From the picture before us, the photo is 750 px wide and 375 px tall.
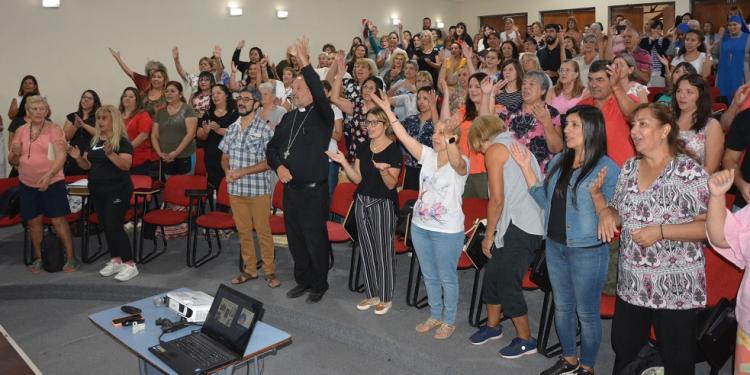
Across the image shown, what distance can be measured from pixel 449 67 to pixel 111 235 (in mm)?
4107

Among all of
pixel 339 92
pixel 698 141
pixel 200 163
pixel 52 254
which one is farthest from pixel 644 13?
pixel 52 254

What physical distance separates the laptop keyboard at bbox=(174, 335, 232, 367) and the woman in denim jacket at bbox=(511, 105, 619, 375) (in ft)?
5.29

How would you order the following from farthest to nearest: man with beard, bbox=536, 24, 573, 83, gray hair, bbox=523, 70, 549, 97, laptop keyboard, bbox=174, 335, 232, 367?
man with beard, bbox=536, 24, 573, 83, gray hair, bbox=523, 70, 549, 97, laptop keyboard, bbox=174, 335, 232, 367

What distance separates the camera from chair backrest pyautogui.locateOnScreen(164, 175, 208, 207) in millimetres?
5762

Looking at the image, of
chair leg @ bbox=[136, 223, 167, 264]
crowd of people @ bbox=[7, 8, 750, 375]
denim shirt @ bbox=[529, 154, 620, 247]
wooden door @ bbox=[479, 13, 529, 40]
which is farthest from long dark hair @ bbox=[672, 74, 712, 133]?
wooden door @ bbox=[479, 13, 529, 40]

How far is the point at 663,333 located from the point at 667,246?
0.38 m

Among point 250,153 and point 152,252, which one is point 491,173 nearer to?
point 250,153

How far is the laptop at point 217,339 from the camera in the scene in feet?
Result: 8.94

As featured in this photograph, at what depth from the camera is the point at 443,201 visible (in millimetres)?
3711

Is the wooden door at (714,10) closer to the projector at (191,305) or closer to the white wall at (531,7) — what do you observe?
the white wall at (531,7)

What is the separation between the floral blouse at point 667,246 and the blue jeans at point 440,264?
115 cm

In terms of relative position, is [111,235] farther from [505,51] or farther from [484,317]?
[505,51]

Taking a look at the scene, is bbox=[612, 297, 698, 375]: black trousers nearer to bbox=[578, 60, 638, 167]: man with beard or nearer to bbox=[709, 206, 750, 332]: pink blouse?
bbox=[709, 206, 750, 332]: pink blouse

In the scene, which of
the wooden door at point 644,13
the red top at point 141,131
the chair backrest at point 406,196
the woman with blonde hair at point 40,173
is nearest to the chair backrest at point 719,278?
the chair backrest at point 406,196
